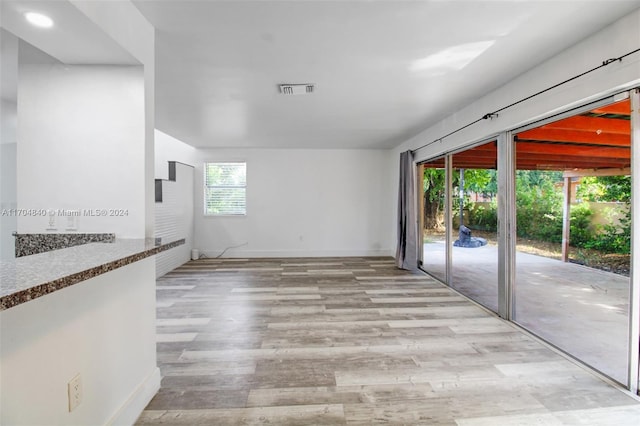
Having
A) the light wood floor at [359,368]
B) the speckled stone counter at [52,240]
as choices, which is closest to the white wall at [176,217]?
the light wood floor at [359,368]

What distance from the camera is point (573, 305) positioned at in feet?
Result: 10.4

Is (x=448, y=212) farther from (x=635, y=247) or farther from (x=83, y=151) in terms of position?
(x=83, y=151)

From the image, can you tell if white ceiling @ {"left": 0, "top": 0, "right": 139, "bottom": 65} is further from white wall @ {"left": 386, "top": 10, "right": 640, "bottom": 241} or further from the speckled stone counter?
white wall @ {"left": 386, "top": 10, "right": 640, "bottom": 241}

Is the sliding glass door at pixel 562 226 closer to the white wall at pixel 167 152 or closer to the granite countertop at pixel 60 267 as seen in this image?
the granite countertop at pixel 60 267

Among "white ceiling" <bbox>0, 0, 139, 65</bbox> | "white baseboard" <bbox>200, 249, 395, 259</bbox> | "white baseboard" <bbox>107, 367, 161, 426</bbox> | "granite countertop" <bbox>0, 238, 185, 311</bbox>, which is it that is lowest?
"white baseboard" <bbox>107, 367, 161, 426</bbox>

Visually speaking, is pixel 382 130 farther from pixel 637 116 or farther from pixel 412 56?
pixel 637 116

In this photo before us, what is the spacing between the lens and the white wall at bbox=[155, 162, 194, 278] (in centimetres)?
464

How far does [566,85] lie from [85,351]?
11.5 feet

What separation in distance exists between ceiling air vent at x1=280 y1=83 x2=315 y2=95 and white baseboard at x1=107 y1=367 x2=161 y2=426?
2616 millimetres

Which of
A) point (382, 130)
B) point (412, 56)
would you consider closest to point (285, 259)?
point (382, 130)

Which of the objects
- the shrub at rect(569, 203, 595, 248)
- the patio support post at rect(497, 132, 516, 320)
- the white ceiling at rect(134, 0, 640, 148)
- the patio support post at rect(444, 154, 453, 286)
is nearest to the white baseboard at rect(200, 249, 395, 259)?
the patio support post at rect(444, 154, 453, 286)

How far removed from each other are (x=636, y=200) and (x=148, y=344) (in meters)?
3.23

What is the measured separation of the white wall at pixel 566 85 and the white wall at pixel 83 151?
9.98 feet

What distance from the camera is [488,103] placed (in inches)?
121
